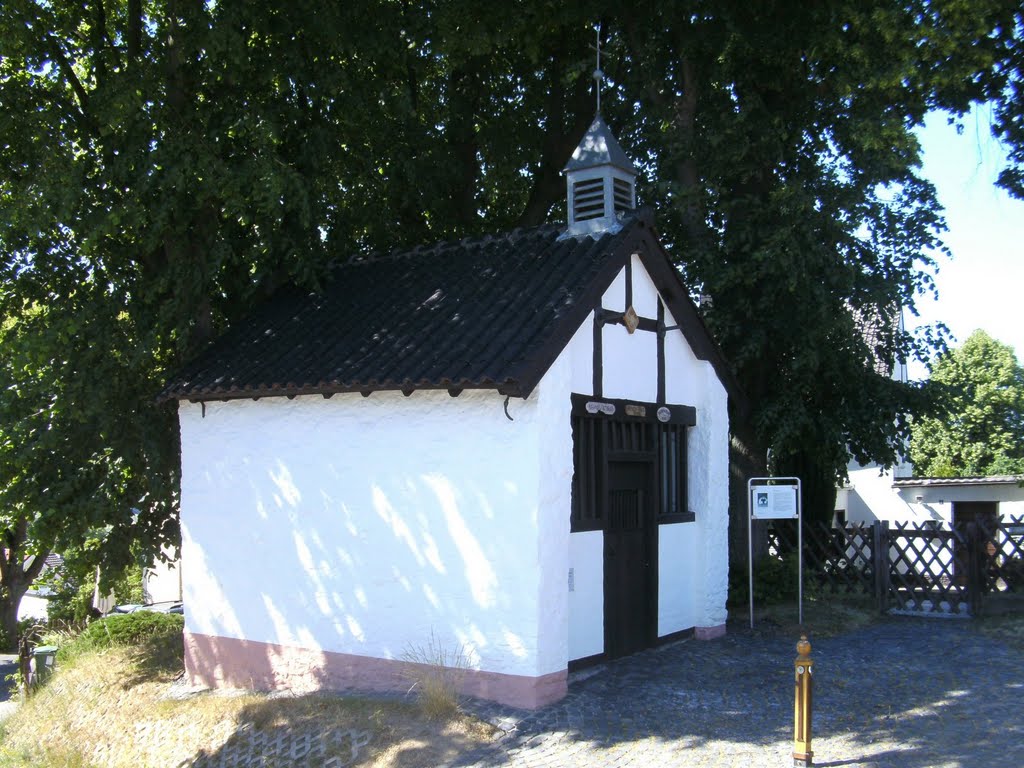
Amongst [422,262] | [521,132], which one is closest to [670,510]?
[422,262]

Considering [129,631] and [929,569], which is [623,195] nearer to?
[929,569]

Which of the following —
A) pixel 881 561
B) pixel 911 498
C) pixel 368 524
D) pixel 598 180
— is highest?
pixel 598 180

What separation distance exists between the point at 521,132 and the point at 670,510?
31.5 ft

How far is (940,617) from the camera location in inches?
560

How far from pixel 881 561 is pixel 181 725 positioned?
34.3 ft

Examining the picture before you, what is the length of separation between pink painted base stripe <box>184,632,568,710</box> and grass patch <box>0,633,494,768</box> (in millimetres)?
341

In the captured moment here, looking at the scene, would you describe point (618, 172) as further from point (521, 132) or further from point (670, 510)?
point (521, 132)

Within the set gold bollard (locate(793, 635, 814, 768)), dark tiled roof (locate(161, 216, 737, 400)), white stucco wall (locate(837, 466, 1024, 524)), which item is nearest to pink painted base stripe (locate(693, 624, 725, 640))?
dark tiled roof (locate(161, 216, 737, 400))

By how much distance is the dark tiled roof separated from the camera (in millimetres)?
9859

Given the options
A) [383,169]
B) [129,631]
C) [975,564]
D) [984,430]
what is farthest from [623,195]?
[984,430]

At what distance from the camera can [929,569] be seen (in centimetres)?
1488

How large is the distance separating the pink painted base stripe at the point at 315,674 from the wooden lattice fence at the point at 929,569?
746cm

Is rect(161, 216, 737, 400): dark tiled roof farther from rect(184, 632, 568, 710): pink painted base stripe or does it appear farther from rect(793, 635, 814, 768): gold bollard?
rect(793, 635, 814, 768): gold bollard

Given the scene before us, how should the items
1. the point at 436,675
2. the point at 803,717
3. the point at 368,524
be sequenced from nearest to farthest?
the point at 803,717 → the point at 436,675 → the point at 368,524
